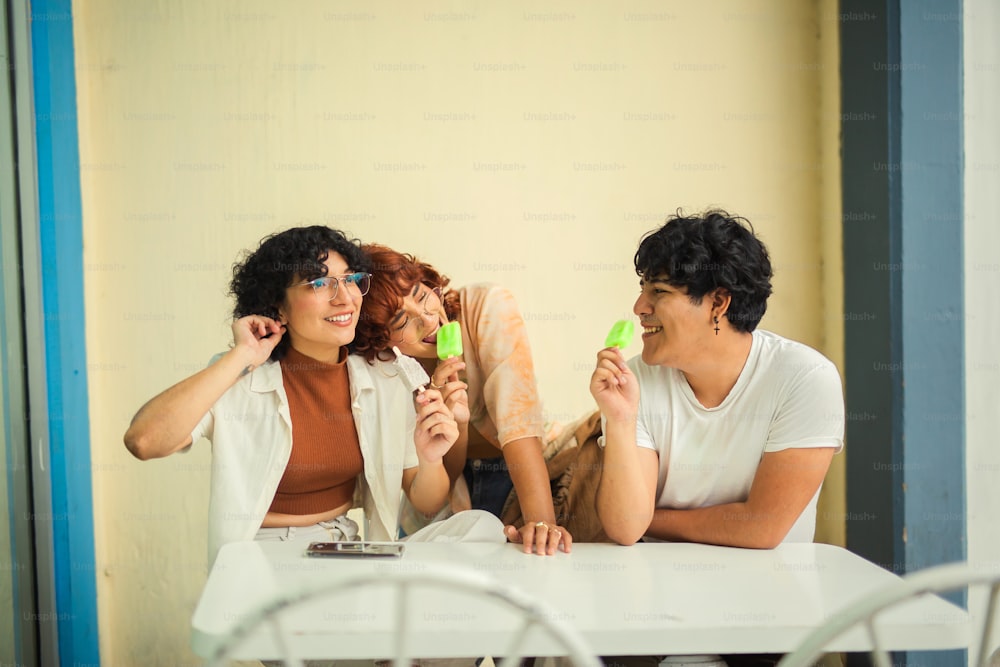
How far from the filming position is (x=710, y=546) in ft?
5.99

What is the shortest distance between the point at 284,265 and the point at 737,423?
4.08 ft

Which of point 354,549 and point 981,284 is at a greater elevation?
point 981,284

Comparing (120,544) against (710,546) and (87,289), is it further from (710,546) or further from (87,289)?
(710,546)

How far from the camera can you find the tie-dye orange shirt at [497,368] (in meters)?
2.18

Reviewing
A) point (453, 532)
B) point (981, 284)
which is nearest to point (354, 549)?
point (453, 532)

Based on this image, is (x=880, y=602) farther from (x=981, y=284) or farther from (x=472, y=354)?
(x=981, y=284)

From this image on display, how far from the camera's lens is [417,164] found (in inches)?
127

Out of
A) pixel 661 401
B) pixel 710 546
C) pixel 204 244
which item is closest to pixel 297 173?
pixel 204 244

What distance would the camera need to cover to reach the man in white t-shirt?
187 cm

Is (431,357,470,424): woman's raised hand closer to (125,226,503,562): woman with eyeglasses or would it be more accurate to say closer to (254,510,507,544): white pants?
(125,226,503,562): woman with eyeglasses

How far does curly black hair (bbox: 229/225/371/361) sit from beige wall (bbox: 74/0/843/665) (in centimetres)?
102

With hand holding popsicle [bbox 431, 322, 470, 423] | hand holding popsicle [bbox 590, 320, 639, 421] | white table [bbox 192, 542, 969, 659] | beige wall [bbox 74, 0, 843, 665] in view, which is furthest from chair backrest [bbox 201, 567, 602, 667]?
beige wall [bbox 74, 0, 843, 665]

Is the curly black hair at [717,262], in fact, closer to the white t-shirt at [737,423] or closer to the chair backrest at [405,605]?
the white t-shirt at [737,423]

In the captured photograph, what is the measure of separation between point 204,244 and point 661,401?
199cm
